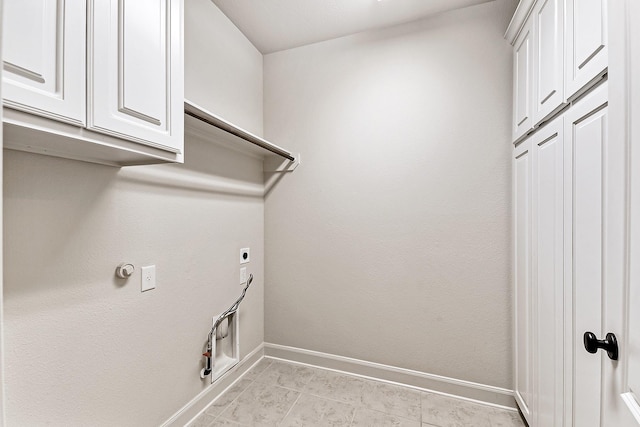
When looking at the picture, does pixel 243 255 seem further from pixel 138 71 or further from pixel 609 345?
pixel 609 345

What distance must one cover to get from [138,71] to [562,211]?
1744 millimetres

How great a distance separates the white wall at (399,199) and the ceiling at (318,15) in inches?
3.2

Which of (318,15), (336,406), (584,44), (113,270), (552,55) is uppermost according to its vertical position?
(318,15)

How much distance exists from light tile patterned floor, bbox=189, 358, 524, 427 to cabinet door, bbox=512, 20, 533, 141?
69.9 inches

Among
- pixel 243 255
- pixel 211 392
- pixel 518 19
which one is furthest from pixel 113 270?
pixel 518 19

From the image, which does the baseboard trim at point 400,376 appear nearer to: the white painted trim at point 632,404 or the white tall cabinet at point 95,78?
the white painted trim at point 632,404

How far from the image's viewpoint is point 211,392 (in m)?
1.89

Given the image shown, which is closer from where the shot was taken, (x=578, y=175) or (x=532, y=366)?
(x=578, y=175)

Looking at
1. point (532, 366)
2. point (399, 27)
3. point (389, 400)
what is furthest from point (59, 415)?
point (399, 27)

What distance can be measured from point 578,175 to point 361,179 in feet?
4.39

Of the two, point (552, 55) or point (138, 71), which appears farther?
point (552, 55)

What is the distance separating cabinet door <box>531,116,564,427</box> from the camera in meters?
1.20

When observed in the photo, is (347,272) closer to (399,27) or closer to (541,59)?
(541,59)

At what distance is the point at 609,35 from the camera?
0.79 meters
